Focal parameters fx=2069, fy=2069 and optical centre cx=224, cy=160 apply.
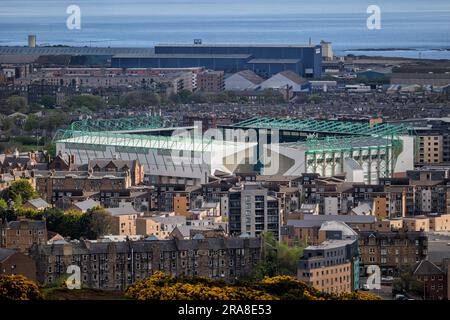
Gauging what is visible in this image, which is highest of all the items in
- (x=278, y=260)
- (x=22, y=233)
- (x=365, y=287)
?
(x=22, y=233)

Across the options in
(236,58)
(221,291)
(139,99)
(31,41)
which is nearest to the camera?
(221,291)

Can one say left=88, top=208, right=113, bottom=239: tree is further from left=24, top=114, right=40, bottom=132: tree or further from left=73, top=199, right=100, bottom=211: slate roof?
left=24, top=114, right=40, bottom=132: tree

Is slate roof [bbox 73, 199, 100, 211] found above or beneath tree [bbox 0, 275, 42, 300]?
beneath

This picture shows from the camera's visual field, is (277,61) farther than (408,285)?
Yes

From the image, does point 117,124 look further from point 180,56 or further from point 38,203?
point 180,56

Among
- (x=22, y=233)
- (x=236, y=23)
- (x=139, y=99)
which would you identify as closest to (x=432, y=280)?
(x=22, y=233)

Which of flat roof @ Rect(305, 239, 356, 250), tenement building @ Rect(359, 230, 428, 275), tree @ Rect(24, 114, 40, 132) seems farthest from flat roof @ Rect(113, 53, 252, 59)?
flat roof @ Rect(305, 239, 356, 250)
